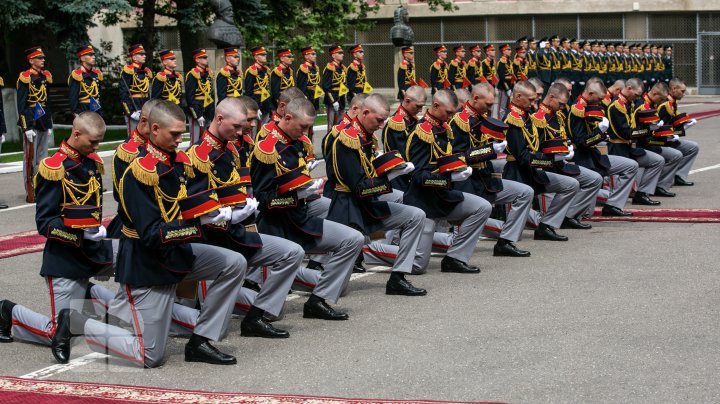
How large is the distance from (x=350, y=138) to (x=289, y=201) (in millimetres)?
895

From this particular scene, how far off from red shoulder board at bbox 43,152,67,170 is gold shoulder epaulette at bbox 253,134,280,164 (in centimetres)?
141

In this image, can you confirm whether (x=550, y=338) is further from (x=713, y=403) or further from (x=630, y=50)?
(x=630, y=50)

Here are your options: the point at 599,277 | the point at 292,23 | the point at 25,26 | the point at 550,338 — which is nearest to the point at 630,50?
the point at 292,23

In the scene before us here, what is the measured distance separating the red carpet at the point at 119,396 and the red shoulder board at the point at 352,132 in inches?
119

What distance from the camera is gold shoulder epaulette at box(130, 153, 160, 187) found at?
7.08 metres

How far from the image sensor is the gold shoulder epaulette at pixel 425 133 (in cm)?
1009

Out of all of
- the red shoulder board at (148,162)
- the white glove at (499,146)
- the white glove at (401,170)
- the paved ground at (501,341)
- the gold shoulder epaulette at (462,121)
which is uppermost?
the red shoulder board at (148,162)

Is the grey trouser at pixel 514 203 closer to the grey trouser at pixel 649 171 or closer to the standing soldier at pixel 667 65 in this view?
the grey trouser at pixel 649 171

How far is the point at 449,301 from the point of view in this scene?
30.2 feet

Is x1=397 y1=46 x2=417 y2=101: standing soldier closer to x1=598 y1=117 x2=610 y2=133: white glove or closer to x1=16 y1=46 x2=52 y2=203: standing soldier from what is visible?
x1=16 y1=46 x2=52 y2=203: standing soldier

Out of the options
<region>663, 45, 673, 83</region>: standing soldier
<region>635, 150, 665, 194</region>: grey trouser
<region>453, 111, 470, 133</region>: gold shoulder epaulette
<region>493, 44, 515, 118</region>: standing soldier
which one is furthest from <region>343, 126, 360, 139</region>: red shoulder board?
<region>663, 45, 673, 83</region>: standing soldier

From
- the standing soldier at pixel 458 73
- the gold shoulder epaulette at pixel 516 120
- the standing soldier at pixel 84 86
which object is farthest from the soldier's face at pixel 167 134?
the standing soldier at pixel 458 73

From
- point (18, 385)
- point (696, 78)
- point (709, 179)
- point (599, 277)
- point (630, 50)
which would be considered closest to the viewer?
point (18, 385)

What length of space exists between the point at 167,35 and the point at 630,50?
2051 cm
